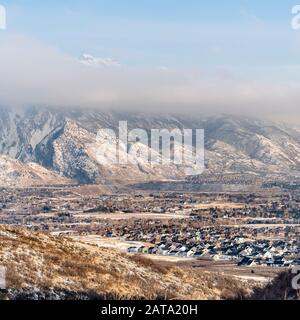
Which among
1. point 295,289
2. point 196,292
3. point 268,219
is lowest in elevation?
point 268,219

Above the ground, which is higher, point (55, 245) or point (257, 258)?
point (55, 245)

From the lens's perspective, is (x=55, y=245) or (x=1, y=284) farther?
(x=55, y=245)

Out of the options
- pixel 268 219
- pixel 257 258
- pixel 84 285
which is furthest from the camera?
pixel 268 219

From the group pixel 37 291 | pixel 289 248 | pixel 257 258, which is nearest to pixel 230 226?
pixel 289 248

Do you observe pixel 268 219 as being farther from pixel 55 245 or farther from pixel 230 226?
pixel 55 245

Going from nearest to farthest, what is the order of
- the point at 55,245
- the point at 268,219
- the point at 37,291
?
the point at 37,291 < the point at 55,245 < the point at 268,219
